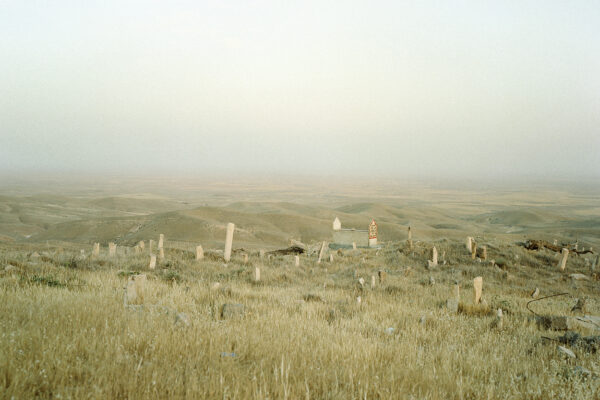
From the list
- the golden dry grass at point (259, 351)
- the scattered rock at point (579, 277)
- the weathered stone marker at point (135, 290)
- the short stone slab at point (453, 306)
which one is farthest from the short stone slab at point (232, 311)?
the scattered rock at point (579, 277)

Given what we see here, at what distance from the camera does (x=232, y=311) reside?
545 centimetres

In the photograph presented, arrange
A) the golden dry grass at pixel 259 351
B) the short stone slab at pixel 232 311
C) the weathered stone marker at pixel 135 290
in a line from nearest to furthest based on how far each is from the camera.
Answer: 1. the golden dry grass at pixel 259 351
2. the short stone slab at pixel 232 311
3. the weathered stone marker at pixel 135 290

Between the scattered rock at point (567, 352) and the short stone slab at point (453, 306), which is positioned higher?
the scattered rock at point (567, 352)

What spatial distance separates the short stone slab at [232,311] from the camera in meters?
5.36

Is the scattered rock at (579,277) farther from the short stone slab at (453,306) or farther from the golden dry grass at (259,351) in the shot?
the short stone slab at (453,306)

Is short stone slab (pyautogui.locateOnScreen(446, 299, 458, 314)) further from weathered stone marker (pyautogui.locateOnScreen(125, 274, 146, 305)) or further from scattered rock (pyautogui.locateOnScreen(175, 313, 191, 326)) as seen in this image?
weathered stone marker (pyautogui.locateOnScreen(125, 274, 146, 305))

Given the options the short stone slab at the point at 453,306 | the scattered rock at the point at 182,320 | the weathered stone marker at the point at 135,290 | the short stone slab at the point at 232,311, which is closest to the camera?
the scattered rock at the point at 182,320

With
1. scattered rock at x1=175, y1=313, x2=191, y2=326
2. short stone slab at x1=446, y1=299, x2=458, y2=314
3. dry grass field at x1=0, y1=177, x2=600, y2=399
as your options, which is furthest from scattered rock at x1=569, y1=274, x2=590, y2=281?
scattered rock at x1=175, y1=313, x2=191, y2=326

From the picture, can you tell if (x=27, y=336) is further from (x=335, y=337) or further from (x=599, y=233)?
(x=599, y=233)

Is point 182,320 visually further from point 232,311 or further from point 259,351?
point 259,351

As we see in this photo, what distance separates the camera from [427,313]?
6.78 metres

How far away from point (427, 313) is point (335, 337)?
3.10 meters

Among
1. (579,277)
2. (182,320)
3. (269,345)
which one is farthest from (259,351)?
(579,277)

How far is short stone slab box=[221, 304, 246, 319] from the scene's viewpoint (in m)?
5.36
